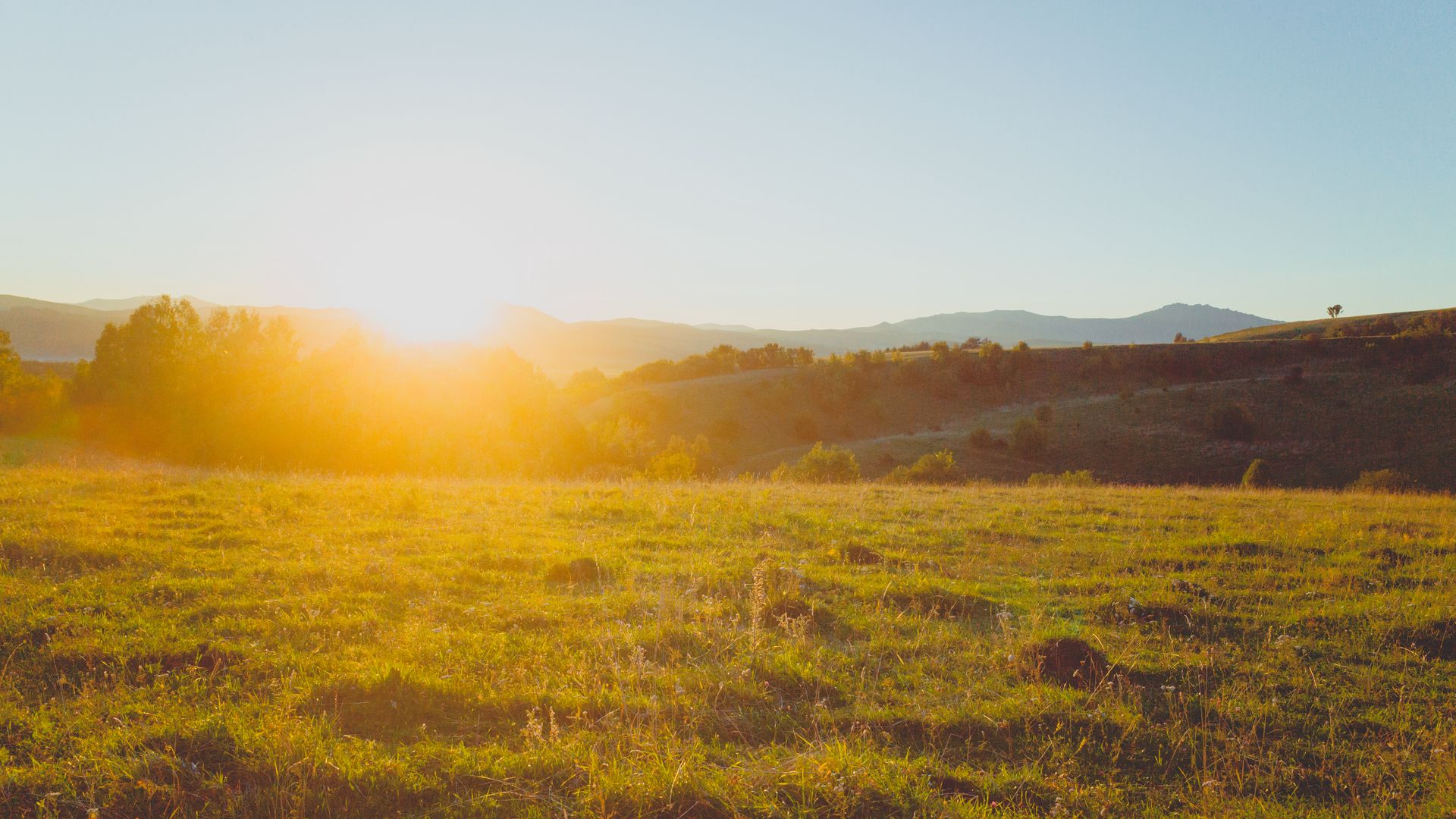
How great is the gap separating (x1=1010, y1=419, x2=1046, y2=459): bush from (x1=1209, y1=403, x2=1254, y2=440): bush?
14.1m

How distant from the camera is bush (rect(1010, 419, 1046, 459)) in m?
57.7

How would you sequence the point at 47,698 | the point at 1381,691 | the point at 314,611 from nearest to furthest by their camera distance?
the point at 47,698 < the point at 1381,691 < the point at 314,611

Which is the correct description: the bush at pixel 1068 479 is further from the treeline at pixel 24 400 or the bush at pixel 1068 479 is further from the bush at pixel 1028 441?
the treeline at pixel 24 400

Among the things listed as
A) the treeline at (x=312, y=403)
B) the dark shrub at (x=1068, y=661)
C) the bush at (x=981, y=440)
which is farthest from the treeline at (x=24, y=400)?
the bush at (x=981, y=440)

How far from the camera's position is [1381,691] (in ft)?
18.6

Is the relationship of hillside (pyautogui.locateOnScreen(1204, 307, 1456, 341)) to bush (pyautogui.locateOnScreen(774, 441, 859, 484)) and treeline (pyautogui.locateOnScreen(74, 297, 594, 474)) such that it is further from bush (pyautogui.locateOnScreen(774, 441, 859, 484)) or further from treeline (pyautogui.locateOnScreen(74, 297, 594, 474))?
treeline (pyautogui.locateOnScreen(74, 297, 594, 474))

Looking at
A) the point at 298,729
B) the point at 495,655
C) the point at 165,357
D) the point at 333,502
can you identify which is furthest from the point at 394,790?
the point at 165,357

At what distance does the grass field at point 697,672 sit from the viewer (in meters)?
4.20

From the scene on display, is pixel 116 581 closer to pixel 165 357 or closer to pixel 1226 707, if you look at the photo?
pixel 1226 707

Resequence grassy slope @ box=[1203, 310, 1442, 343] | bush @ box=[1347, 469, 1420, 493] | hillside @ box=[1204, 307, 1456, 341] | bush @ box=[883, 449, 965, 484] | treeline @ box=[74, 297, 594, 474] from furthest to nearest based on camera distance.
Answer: grassy slope @ box=[1203, 310, 1442, 343] → hillside @ box=[1204, 307, 1456, 341] → bush @ box=[883, 449, 965, 484] → treeline @ box=[74, 297, 594, 474] → bush @ box=[1347, 469, 1420, 493]

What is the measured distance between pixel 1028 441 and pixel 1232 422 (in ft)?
57.0

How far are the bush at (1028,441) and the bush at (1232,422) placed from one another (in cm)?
1413

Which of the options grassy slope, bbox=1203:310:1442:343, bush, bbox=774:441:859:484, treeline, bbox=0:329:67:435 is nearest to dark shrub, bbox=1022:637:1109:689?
bush, bbox=774:441:859:484

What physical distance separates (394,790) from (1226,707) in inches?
236
